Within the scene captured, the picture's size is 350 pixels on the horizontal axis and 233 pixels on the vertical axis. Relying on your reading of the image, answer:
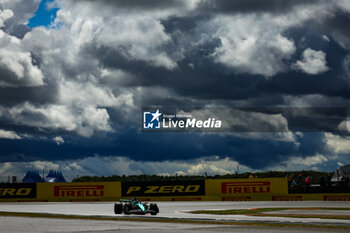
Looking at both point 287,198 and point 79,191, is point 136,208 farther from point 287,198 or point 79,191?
point 79,191

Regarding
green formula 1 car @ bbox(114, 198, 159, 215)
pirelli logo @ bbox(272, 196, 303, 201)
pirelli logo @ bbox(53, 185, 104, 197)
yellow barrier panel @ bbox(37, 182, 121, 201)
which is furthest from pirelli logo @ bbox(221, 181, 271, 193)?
green formula 1 car @ bbox(114, 198, 159, 215)

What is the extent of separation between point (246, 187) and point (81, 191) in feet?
42.7

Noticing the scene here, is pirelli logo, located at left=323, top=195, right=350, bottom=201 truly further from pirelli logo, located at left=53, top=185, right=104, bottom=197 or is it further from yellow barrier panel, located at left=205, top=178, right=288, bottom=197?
pirelli logo, located at left=53, top=185, right=104, bottom=197

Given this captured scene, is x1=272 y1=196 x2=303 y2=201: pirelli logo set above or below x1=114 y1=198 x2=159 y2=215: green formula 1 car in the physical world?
above

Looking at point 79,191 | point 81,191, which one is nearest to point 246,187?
point 81,191

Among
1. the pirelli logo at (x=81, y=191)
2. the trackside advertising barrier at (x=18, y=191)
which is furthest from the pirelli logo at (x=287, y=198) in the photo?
the trackside advertising barrier at (x=18, y=191)

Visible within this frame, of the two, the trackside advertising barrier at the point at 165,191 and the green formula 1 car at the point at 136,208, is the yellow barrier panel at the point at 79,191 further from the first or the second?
the green formula 1 car at the point at 136,208

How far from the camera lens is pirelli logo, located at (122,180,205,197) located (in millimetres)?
40562

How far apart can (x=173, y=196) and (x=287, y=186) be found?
8.76 meters

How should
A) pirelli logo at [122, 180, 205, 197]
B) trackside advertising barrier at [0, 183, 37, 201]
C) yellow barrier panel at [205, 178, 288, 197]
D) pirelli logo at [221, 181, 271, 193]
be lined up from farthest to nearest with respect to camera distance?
trackside advertising barrier at [0, 183, 37, 201]
pirelli logo at [122, 180, 205, 197]
pirelli logo at [221, 181, 271, 193]
yellow barrier panel at [205, 178, 288, 197]

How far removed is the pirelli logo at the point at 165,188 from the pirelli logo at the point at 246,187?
1835 millimetres

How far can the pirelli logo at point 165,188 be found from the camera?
4056 cm

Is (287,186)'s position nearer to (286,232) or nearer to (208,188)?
(208,188)

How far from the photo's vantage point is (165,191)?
1601 inches
